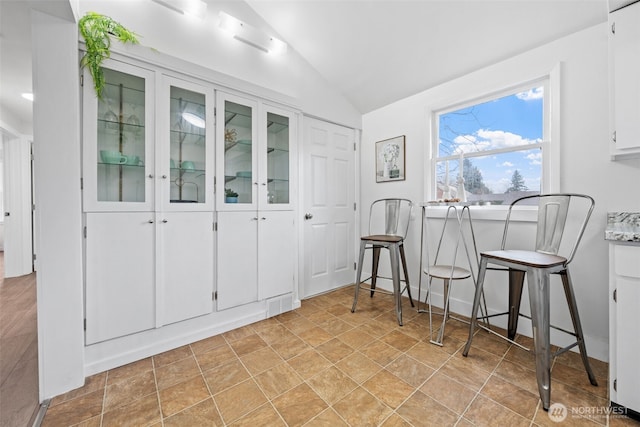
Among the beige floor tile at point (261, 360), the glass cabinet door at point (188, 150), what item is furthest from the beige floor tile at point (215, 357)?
the glass cabinet door at point (188, 150)

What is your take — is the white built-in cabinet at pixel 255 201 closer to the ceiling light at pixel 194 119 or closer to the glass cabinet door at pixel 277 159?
the glass cabinet door at pixel 277 159

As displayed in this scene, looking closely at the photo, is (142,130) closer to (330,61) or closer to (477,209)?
(330,61)

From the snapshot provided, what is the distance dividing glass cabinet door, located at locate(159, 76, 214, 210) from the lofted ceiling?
2.53ft

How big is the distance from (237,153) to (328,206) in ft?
4.32

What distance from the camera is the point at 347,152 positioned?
11.2ft

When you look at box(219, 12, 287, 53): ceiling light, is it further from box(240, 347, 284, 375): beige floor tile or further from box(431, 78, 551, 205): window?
box(240, 347, 284, 375): beige floor tile

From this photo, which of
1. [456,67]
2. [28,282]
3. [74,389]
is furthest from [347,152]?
[28,282]

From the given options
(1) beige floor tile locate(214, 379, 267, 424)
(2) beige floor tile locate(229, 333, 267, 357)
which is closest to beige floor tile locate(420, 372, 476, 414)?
(1) beige floor tile locate(214, 379, 267, 424)

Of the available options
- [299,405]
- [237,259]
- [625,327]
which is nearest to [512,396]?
[625,327]

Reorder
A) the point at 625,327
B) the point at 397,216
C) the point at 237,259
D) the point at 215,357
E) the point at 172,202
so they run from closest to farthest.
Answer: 1. the point at 625,327
2. the point at 215,357
3. the point at 172,202
4. the point at 237,259
5. the point at 397,216

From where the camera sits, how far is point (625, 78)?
146 cm

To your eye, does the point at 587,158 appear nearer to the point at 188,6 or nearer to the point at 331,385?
the point at 331,385

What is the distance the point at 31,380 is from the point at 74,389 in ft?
1.18

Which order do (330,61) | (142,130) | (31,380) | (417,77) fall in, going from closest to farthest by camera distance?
(31,380) → (142,130) → (417,77) → (330,61)
